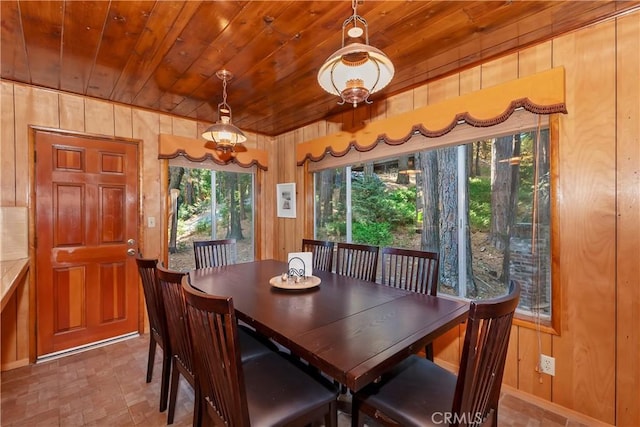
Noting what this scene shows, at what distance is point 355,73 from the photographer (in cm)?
150

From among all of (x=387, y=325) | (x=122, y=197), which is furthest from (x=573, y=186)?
(x=122, y=197)

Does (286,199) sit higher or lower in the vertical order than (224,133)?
lower

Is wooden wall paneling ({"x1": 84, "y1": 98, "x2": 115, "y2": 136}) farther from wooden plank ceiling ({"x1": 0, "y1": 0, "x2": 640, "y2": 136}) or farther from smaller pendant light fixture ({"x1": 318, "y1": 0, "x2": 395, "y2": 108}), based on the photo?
smaller pendant light fixture ({"x1": 318, "y1": 0, "x2": 395, "y2": 108})

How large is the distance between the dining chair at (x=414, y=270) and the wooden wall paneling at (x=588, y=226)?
79cm

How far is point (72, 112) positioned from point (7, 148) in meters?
0.58

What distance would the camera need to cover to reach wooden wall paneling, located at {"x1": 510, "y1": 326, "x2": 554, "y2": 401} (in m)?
1.88

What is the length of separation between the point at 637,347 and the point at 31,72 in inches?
179

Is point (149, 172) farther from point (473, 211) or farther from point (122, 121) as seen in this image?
point (473, 211)

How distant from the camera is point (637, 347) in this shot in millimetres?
1599

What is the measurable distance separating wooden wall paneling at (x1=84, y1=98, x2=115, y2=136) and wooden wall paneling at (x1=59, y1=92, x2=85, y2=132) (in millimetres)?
37

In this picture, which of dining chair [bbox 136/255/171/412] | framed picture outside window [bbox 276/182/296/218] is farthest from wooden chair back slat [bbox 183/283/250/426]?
framed picture outside window [bbox 276/182/296/218]

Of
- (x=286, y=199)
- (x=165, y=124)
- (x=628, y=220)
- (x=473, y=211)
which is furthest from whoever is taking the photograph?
(x=286, y=199)

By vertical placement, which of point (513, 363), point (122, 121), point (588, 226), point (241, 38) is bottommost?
point (513, 363)

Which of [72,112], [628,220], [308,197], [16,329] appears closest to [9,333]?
[16,329]
